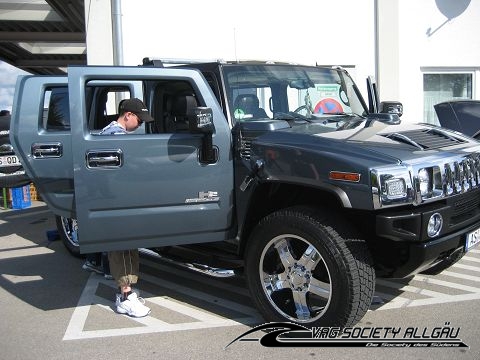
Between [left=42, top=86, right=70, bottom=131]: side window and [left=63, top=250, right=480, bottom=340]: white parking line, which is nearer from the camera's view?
[left=63, top=250, right=480, bottom=340]: white parking line

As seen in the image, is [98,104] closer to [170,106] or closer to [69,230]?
[170,106]

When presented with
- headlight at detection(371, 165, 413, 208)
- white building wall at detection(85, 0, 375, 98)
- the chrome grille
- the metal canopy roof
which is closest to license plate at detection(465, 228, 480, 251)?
the chrome grille

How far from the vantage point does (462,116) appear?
7023 mm

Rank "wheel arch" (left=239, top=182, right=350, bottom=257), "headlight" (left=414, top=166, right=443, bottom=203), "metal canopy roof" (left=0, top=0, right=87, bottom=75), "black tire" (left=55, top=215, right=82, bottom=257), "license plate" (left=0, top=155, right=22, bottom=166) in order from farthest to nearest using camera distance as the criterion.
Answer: "metal canopy roof" (left=0, top=0, right=87, bottom=75) → "black tire" (left=55, top=215, right=82, bottom=257) → "license plate" (left=0, top=155, right=22, bottom=166) → "wheel arch" (left=239, top=182, right=350, bottom=257) → "headlight" (left=414, top=166, right=443, bottom=203)

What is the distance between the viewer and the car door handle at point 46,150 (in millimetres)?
4309

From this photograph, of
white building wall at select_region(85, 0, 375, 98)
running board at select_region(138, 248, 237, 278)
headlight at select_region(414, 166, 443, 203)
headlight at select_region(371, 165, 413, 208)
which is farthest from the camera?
white building wall at select_region(85, 0, 375, 98)

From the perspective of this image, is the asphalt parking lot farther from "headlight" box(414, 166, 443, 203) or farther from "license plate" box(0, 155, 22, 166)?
"license plate" box(0, 155, 22, 166)

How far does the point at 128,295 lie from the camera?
167 inches

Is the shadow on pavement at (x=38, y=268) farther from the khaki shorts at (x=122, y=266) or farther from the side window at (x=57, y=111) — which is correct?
the side window at (x=57, y=111)

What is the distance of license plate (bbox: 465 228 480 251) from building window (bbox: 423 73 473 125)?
8934mm

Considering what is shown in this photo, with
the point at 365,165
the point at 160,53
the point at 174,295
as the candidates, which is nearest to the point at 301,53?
the point at 160,53

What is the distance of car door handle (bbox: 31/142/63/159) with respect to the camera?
431cm

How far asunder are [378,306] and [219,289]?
1.49 metres
